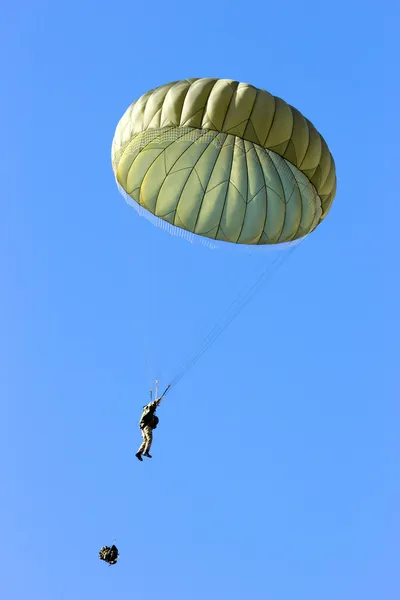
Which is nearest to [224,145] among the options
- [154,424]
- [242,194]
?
[242,194]

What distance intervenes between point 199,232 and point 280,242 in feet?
5.79

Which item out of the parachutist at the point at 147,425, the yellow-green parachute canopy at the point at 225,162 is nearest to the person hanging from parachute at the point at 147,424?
the parachutist at the point at 147,425

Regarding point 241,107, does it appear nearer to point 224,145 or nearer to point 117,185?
point 224,145

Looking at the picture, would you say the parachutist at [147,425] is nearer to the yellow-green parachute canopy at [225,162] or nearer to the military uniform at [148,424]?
the military uniform at [148,424]

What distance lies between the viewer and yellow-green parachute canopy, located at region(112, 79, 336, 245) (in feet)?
86.9

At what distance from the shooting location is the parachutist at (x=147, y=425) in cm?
2686

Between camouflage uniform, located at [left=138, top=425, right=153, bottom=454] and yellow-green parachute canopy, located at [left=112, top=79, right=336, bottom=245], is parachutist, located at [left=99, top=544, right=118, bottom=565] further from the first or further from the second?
yellow-green parachute canopy, located at [left=112, top=79, right=336, bottom=245]

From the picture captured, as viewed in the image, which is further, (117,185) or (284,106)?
(117,185)

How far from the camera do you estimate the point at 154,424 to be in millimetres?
27047

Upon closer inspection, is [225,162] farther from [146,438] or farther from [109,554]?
[109,554]

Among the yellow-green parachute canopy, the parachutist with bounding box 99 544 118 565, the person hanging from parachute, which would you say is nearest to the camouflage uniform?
the person hanging from parachute

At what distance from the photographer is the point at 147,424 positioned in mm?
27000

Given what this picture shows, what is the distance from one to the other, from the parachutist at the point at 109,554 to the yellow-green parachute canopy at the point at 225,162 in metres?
6.92

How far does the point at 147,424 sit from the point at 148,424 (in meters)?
0.03
